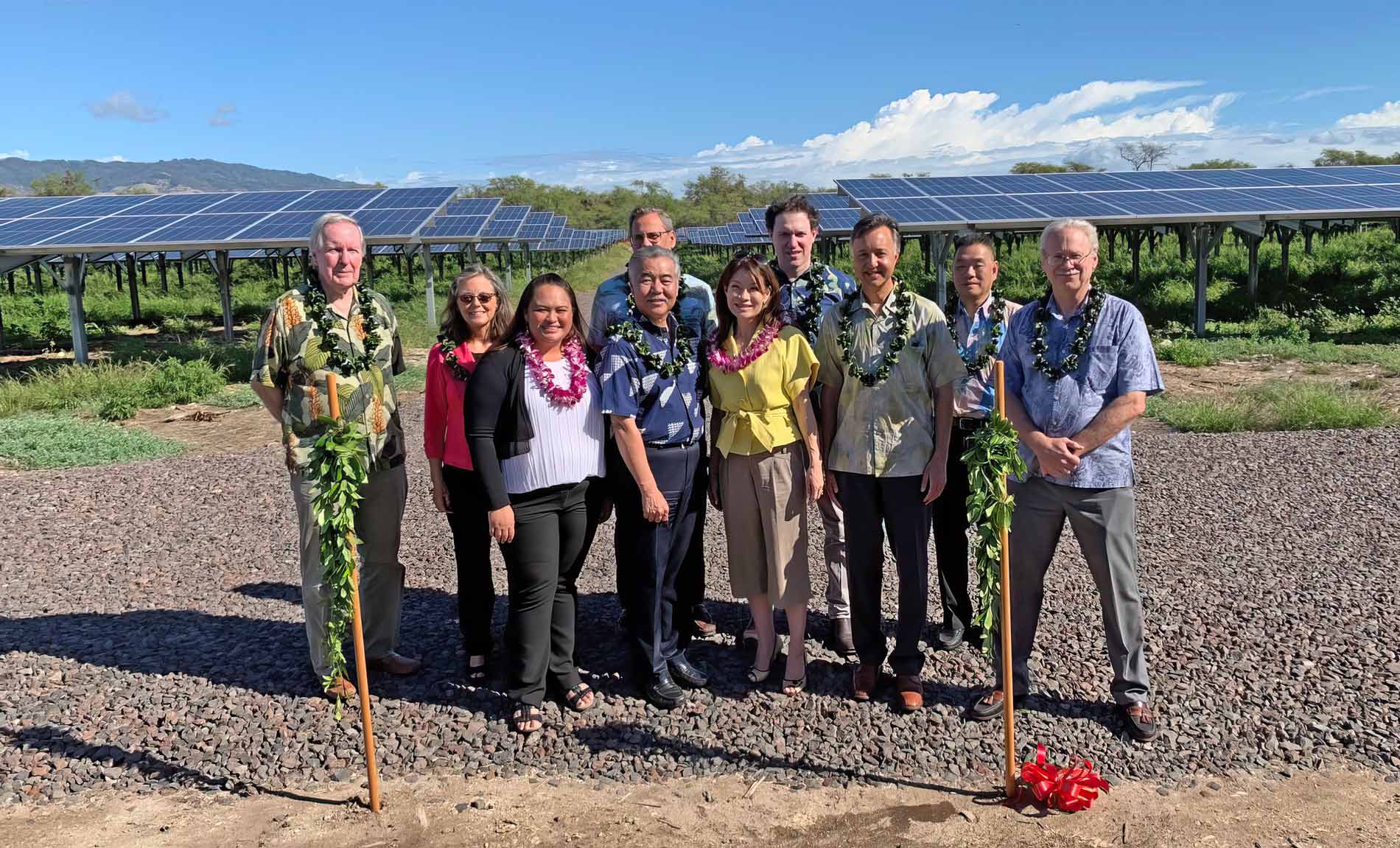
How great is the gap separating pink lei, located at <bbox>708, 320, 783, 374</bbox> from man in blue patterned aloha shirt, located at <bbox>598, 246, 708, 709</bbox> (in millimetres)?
137

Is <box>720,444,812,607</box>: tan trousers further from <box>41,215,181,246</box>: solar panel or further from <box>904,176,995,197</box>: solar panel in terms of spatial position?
<box>904,176,995,197</box>: solar panel

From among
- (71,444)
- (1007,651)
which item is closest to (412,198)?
(71,444)

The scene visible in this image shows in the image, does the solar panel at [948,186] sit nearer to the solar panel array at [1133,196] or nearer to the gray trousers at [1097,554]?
the solar panel array at [1133,196]

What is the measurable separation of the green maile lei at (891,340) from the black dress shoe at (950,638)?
4.59ft

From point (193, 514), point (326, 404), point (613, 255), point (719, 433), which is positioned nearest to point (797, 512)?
point (719, 433)

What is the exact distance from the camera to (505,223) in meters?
29.5

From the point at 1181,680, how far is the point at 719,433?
7.10 ft

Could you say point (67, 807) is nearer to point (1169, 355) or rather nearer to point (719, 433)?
point (719, 433)

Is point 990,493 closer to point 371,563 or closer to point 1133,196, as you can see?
point 371,563

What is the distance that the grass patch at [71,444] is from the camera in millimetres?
8875

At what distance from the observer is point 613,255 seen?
68.2 meters

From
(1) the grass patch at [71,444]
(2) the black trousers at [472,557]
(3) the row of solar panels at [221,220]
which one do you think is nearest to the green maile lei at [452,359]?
(2) the black trousers at [472,557]

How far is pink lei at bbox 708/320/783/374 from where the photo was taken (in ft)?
11.6

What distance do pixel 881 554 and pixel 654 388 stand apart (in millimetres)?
1082
